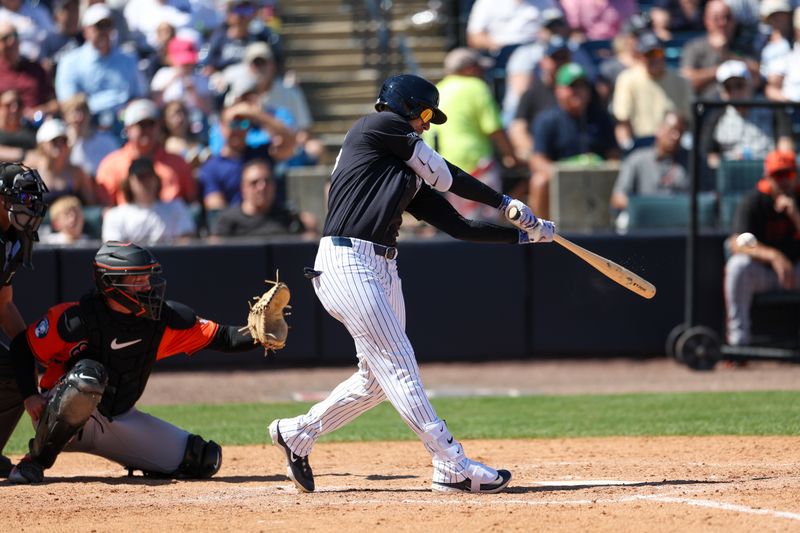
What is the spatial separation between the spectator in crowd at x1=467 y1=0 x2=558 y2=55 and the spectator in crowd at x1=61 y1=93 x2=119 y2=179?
459 centimetres

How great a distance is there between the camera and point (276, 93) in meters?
13.9

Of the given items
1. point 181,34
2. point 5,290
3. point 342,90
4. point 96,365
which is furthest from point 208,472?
point 342,90

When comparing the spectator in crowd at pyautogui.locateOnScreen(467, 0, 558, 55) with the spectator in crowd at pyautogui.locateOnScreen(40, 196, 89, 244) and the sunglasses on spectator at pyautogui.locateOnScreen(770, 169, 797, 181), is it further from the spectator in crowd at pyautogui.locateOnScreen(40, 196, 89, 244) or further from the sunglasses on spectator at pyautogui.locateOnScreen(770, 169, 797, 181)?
the spectator in crowd at pyautogui.locateOnScreen(40, 196, 89, 244)

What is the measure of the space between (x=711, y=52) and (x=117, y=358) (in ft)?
31.2

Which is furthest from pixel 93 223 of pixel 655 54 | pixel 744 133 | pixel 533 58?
pixel 744 133

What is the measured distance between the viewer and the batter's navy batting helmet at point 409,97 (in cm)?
609

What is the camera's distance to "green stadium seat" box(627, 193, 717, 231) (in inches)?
477

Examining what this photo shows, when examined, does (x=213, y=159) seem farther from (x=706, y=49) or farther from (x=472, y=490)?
(x=472, y=490)

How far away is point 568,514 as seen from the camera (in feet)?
18.0

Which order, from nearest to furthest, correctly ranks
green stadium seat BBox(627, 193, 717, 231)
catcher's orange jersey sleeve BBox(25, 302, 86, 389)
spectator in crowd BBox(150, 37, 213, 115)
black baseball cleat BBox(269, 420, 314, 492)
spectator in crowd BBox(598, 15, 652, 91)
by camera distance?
black baseball cleat BBox(269, 420, 314, 492) < catcher's orange jersey sleeve BBox(25, 302, 86, 389) < green stadium seat BBox(627, 193, 717, 231) < spectator in crowd BBox(150, 37, 213, 115) < spectator in crowd BBox(598, 15, 652, 91)

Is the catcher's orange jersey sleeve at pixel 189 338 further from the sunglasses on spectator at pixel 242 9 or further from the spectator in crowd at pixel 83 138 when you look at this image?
the sunglasses on spectator at pixel 242 9

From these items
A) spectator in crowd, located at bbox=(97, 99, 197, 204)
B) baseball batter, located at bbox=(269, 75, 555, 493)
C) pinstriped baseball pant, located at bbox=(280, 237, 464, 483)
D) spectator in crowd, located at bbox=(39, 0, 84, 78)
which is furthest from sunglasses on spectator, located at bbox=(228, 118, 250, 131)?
pinstriped baseball pant, located at bbox=(280, 237, 464, 483)

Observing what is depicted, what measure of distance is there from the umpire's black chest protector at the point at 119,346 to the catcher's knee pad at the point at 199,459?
402 mm

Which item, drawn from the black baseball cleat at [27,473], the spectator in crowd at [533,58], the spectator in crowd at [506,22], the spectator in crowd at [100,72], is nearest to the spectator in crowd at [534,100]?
the spectator in crowd at [533,58]
